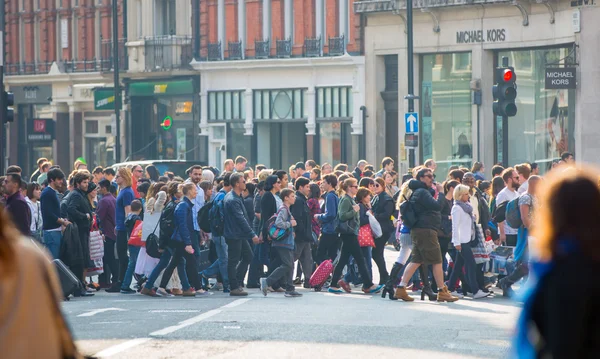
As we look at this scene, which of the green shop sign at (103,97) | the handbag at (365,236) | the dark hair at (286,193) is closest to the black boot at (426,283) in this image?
the handbag at (365,236)

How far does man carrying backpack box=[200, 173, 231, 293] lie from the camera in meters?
18.8

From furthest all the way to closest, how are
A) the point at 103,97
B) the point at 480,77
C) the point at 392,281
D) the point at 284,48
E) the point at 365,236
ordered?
the point at 103,97 → the point at 284,48 → the point at 480,77 → the point at 365,236 → the point at 392,281

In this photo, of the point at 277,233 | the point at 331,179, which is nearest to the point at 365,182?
the point at 331,179

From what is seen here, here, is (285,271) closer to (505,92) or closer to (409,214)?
(409,214)

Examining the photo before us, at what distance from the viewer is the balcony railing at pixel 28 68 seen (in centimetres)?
5506

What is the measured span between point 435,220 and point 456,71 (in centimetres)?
2307

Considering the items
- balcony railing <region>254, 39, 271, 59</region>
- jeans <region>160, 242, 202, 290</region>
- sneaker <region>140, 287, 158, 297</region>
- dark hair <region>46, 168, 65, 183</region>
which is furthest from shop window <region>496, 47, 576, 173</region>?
dark hair <region>46, 168, 65, 183</region>

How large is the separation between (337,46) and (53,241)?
26.0 meters

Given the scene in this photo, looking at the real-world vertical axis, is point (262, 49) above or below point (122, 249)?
above

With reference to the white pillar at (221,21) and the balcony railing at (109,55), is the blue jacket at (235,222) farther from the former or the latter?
the balcony railing at (109,55)

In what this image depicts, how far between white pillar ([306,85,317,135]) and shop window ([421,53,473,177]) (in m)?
4.82

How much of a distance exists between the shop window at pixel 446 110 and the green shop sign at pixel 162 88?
10.6m

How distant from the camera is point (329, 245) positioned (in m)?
19.6

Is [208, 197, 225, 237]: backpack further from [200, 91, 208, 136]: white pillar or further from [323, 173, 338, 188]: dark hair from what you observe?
[200, 91, 208, 136]: white pillar
